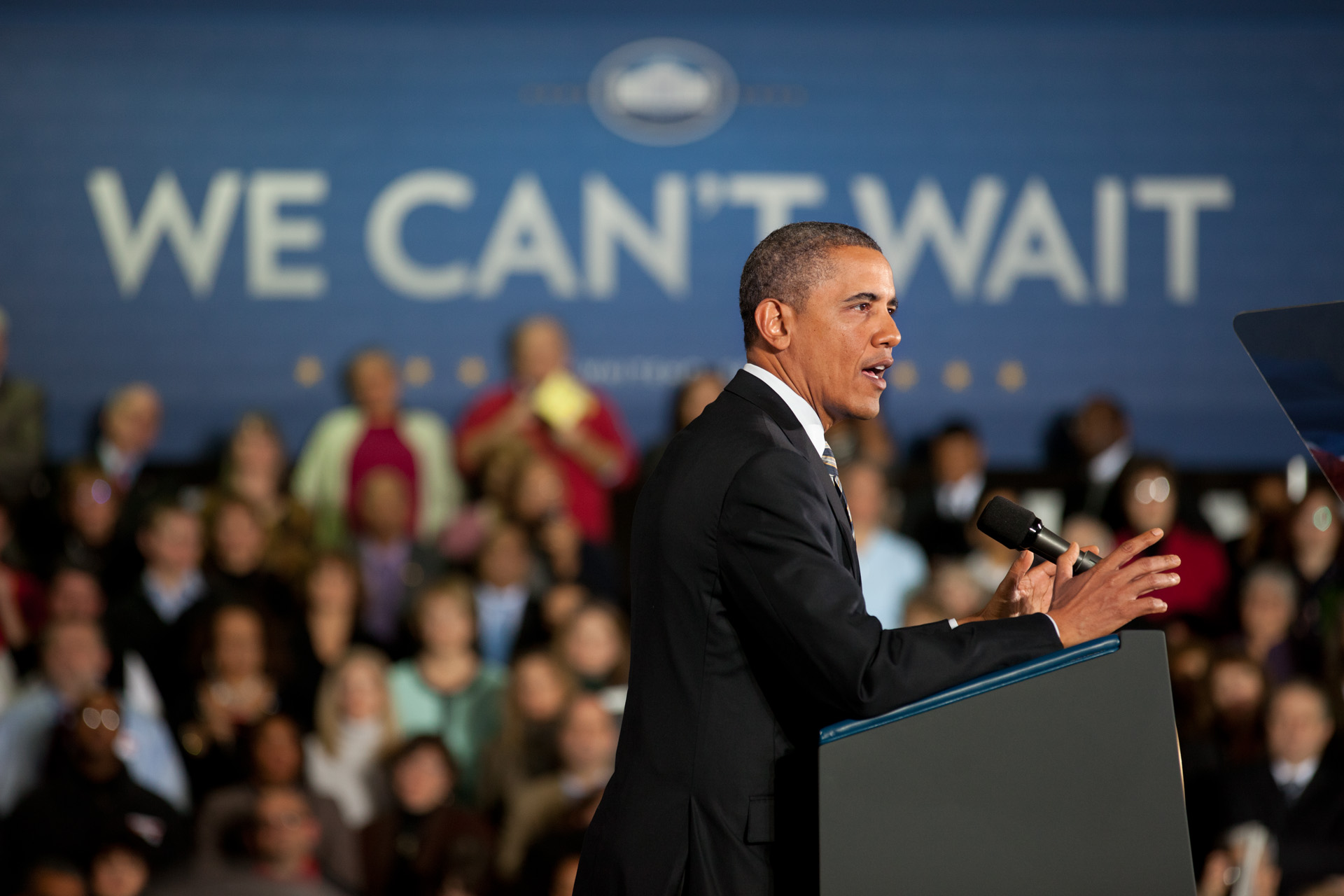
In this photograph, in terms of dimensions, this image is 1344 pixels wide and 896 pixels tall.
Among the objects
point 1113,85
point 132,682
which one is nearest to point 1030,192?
point 1113,85

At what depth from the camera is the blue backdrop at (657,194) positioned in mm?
6570

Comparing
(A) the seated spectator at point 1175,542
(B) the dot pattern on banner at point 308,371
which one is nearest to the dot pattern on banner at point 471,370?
(B) the dot pattern on banner at point 308,371

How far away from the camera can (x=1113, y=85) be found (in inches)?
265

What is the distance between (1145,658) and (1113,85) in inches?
224

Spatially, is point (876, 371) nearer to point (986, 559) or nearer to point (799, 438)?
point (799, 438)

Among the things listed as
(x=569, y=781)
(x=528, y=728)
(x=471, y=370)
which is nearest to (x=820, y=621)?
(x=569, y=781)

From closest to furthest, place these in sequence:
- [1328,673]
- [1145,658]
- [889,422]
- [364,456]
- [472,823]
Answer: [1145,658], [472,823], [1328,673], [364,456], [889,422]

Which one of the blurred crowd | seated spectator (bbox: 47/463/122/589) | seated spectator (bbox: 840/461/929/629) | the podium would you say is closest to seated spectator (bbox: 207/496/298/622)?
the blurred crowd

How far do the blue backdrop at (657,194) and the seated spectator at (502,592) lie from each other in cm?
171

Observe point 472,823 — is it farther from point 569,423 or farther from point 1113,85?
point 1113,85

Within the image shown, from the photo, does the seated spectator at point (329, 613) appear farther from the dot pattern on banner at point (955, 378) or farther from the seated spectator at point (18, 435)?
the dot pattern on banner at point (955, 378)

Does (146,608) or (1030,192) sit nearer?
(146,608)

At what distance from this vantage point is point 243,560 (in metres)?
5.03

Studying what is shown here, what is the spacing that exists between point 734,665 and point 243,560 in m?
3.62
